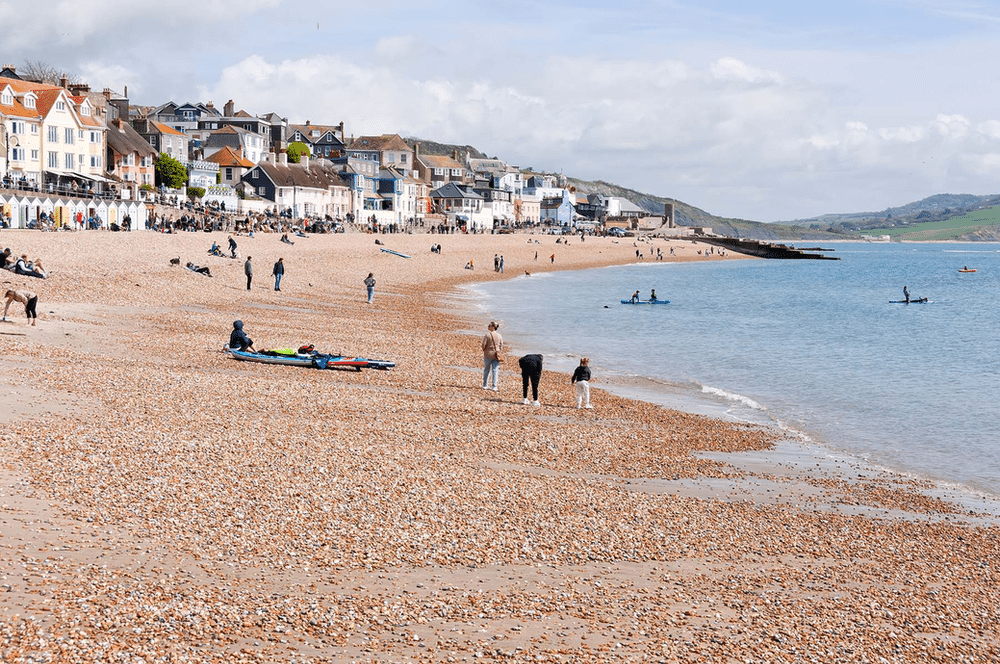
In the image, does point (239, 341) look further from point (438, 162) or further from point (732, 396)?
point (438, 162)

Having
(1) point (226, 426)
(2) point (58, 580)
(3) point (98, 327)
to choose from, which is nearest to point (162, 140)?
(3) point (98, 327)

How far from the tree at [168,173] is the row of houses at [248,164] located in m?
1.22

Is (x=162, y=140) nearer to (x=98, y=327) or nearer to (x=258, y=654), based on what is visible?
(x=98, y=327)

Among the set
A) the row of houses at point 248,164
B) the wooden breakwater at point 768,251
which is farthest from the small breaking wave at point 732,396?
the wooden breakwater at point 768,251

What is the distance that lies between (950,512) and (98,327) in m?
19.6

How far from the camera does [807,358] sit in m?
33.7

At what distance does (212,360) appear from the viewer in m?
21.9

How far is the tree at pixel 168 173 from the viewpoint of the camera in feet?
297

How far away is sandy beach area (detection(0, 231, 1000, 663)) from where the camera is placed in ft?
27.2

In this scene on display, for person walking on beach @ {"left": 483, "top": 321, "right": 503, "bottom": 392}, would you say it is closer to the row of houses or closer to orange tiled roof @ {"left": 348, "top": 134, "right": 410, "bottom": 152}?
the row of houses

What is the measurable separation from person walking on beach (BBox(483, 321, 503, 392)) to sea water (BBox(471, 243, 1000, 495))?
6.69 ft

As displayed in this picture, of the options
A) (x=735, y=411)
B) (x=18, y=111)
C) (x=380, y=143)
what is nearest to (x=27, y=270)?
(x=735, y=411)

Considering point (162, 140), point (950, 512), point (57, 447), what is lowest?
point (950, 512)

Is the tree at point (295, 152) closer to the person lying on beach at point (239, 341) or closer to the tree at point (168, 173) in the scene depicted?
the tree at point (168, 173)
